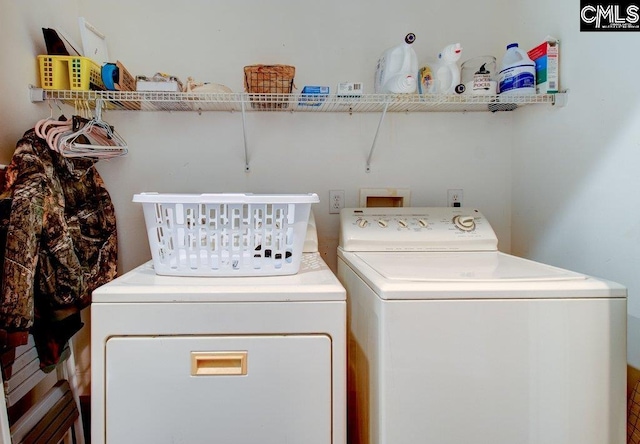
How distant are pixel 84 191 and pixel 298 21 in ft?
3.88

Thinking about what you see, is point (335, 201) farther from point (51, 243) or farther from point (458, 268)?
point (51, 243)

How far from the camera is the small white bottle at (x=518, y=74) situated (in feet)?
4.94

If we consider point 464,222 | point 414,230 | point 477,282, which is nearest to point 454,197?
point 464,222

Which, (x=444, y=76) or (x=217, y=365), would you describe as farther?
(x=444, y=76)

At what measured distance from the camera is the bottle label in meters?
1.51

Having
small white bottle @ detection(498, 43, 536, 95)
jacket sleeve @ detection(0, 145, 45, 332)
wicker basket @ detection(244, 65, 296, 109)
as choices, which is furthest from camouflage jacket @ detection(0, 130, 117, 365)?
small white bottle @ detection(498, 43, 536, 95)

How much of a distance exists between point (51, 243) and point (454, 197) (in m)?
1.65

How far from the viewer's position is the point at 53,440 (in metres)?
1.26

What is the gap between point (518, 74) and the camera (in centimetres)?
151

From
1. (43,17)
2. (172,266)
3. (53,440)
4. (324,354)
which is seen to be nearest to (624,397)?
(324,354)

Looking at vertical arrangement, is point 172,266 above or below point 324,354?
above

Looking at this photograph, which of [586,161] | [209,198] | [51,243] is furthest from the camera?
[586,161]

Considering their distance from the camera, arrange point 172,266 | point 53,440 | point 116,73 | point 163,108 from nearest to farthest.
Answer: point 172,266 → point 53,440 → point 116,73 → point 163,108

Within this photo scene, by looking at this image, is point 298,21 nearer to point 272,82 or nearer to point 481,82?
point 272,82
